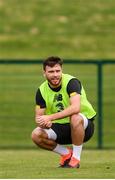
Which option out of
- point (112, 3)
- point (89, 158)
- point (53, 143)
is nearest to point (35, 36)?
point (112, 3)

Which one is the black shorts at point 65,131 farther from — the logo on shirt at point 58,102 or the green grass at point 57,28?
the green grass at point 57,28

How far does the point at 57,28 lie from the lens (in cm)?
2883

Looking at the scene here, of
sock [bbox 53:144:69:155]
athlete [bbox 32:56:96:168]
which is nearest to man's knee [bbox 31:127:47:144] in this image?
athlete [bbox 32:56:96:168]

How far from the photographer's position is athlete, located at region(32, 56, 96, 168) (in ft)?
38.3

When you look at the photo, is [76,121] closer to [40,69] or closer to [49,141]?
[49,141]

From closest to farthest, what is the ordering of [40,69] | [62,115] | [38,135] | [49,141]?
[62,115] → [38,135] → [49,141] → [40,69]

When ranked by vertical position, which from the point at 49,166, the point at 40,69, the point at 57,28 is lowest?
the point at 49,166

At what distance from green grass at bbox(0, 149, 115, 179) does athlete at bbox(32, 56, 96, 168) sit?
0.92 ft

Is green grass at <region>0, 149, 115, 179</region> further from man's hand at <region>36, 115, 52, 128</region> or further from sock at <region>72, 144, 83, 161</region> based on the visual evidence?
man's hand at <region>36, 115, 52, 128</region>

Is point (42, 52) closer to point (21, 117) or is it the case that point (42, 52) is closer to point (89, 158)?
point (21, 117)

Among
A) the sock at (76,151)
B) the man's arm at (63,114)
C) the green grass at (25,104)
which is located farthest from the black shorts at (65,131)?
the green grass at (25,104)

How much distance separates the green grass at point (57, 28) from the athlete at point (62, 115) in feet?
49.1

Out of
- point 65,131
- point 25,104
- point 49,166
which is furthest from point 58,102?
point 25,104

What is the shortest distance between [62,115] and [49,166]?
3.52 ft
